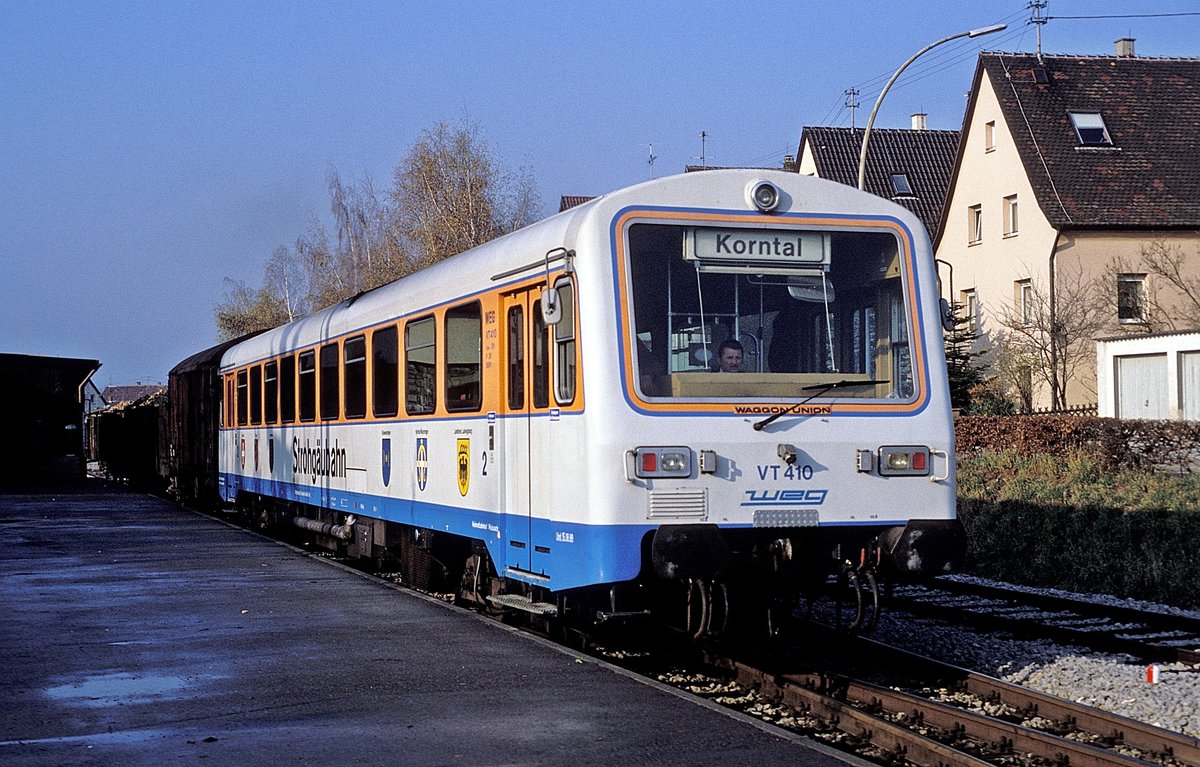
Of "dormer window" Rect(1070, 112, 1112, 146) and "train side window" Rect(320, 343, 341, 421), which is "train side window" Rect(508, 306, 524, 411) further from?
"dormer window" Rect(1070, 112, 1112, 146)

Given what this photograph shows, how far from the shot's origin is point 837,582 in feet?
31.4

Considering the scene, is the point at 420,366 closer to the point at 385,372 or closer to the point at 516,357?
the point at 385,372

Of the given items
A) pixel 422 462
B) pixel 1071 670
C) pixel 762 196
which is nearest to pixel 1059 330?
pixel 422 462

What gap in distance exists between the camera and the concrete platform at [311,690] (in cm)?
722

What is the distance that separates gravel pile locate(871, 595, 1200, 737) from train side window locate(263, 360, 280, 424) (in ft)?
34.5

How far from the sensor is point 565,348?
31.6ft

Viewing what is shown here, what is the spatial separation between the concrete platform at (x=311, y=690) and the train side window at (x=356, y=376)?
5.93ft

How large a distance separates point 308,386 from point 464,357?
6.81 metres

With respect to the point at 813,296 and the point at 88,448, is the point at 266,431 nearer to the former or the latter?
the point at 813,296

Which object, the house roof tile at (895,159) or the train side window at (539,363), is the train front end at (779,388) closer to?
the train side window at (539,363)

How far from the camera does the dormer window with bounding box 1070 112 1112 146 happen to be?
40.0 meters

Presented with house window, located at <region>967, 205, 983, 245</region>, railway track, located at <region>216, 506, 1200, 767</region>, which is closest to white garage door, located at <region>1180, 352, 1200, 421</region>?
house window, located at <region>967, 205, 983, 245</region>

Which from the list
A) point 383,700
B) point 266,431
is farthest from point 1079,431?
point 383,700

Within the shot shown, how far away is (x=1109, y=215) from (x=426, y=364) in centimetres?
2898
